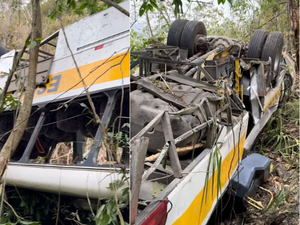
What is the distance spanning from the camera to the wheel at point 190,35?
3.35m

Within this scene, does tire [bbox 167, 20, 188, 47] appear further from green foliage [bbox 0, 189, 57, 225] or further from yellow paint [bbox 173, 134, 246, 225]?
green foliage [bbox 0, 189, 57, 225]

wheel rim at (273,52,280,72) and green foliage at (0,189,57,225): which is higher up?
wheel rim at (273,52,280,72)

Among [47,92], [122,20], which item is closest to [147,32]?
[122,20]

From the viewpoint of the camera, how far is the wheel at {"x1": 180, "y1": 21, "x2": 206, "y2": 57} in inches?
132

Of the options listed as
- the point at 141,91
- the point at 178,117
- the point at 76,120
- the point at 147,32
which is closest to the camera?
the point at 147,32

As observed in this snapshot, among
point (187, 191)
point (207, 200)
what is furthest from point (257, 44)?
point (187, 191)

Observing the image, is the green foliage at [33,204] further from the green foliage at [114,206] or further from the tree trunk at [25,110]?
the green foliage at [114,206]

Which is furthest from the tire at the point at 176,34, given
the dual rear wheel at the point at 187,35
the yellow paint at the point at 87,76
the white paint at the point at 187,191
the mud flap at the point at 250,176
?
the white paint at the point at 187,191

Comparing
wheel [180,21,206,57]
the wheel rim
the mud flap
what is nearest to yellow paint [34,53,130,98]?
the mud flap

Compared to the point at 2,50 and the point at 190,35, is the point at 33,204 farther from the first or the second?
the point at 190,35

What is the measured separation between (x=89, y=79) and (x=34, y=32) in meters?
0.38

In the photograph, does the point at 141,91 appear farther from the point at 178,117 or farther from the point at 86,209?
the point at 86,209

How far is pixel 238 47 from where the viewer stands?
388 centimetres

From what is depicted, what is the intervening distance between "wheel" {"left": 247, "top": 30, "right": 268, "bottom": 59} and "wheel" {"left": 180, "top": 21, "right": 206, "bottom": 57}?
2.47 feet
